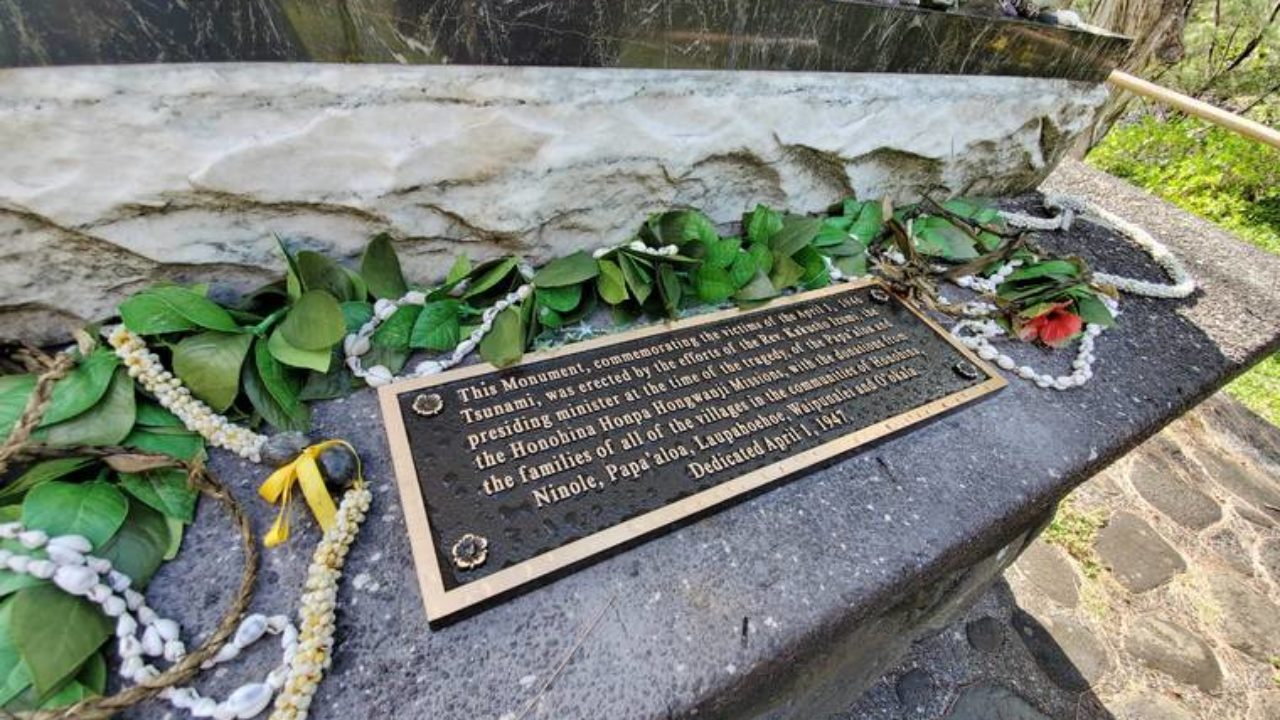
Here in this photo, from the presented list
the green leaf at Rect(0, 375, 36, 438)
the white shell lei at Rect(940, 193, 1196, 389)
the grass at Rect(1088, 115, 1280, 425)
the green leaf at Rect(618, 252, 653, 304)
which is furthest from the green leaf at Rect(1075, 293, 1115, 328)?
the grass at Rect(1088, 115, 1280, 425)

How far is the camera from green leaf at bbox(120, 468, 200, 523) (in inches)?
42.5

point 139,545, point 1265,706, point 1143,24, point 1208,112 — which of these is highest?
point 1143,24

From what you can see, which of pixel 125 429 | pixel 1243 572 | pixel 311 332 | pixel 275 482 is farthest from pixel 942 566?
pixel 1243 572

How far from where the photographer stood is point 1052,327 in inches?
77.2

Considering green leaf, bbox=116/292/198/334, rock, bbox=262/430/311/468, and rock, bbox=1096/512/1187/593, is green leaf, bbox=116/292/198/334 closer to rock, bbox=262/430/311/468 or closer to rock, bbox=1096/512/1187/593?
rock, bbox=262/430/311/468

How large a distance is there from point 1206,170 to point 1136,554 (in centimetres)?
513

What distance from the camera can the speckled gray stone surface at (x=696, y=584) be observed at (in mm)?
981

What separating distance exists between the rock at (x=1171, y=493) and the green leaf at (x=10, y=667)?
4.05 meters

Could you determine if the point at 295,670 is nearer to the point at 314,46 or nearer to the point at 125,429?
the point at 125,429

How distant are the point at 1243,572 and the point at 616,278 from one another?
3.24 m

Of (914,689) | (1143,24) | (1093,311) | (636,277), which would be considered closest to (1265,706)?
(914,689)

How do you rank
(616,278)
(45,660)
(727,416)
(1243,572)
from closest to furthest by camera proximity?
(45,660)
(727,416)
(616,278)
(1243,572)

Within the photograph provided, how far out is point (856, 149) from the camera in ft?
6.95

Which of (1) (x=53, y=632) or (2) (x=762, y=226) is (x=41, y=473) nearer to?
(1) (x=53, y=632)
